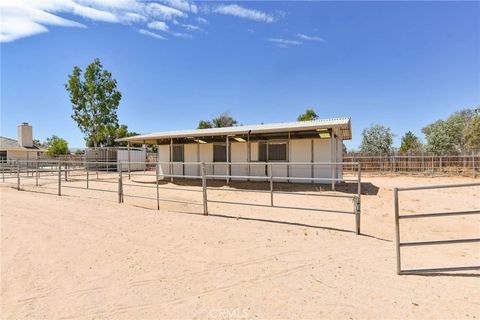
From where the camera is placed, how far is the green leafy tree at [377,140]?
30.7 m

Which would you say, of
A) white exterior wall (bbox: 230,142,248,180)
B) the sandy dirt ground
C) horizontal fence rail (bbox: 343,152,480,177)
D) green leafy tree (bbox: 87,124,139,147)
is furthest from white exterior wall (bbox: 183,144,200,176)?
green leafy tree (bbox: 87,124,139,147)

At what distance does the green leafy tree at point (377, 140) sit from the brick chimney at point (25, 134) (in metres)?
39.6

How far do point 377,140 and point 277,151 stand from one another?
2224 centimetres

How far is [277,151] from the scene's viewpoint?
13.3 m

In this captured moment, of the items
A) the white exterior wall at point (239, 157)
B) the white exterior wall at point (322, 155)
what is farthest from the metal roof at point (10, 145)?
the white exterior wall at point (322, 155)

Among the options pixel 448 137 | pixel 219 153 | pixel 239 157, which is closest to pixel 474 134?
pixel 448 137

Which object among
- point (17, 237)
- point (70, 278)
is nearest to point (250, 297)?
point (70, 278)

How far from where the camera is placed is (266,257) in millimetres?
3879

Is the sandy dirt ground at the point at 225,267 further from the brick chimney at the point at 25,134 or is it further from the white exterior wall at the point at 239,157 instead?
the brick chimney at the point at 25,134

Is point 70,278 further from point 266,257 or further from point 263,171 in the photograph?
point 263,171

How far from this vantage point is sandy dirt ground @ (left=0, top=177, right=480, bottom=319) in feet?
8.65

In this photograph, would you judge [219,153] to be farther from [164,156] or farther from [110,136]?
[110,136]

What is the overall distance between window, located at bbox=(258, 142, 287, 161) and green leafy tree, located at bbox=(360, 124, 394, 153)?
21132mm

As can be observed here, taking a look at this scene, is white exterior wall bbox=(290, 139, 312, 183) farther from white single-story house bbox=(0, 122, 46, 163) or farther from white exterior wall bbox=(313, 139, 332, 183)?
white single-story house bbox=(0, 122, 46, 163)
